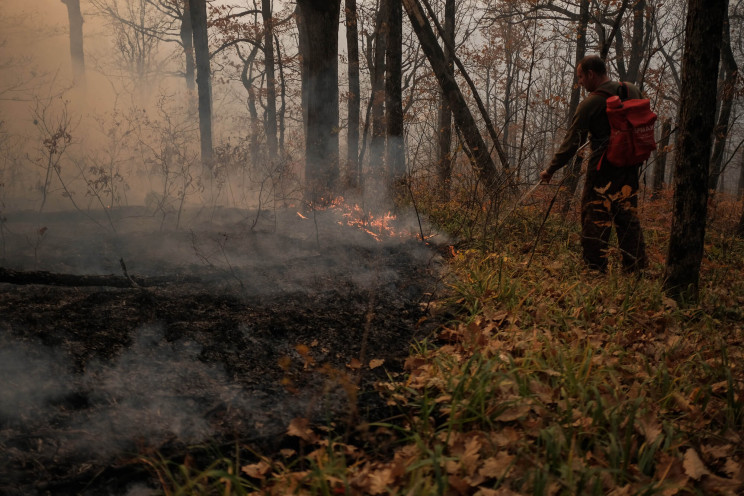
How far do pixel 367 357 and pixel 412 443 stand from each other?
2.86ft

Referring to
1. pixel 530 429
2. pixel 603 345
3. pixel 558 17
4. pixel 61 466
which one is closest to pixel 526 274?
pixel 603 345

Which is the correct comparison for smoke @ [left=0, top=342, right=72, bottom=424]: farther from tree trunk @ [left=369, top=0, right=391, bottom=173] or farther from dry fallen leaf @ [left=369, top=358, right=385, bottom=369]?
tree trunk @ [left=369, top=0, right=391, bottom=173]

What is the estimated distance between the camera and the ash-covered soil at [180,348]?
1922 mm

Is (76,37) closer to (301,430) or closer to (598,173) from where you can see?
(598,173)

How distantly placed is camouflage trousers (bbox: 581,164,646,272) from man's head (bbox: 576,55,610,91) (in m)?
0.81

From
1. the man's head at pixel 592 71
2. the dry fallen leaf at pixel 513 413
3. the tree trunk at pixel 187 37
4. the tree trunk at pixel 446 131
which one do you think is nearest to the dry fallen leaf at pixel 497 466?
the dry fallen leaf at pixel 513 413

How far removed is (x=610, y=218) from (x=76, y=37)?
21050 mm

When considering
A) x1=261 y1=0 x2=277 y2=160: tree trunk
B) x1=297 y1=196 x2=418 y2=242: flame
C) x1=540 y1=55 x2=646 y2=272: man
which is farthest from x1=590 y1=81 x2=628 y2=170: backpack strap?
x1=261 y1=0 x2=277 y2=160: tree trunk

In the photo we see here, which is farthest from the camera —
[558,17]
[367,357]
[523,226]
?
[558,17]

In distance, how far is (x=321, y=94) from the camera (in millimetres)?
7000

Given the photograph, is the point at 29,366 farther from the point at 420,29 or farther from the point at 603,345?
the point at 420,29

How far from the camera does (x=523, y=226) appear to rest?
5.77 metres

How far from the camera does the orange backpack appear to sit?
12.8 ft

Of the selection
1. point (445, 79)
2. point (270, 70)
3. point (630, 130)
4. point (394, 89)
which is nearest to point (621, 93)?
point (630, 130)
